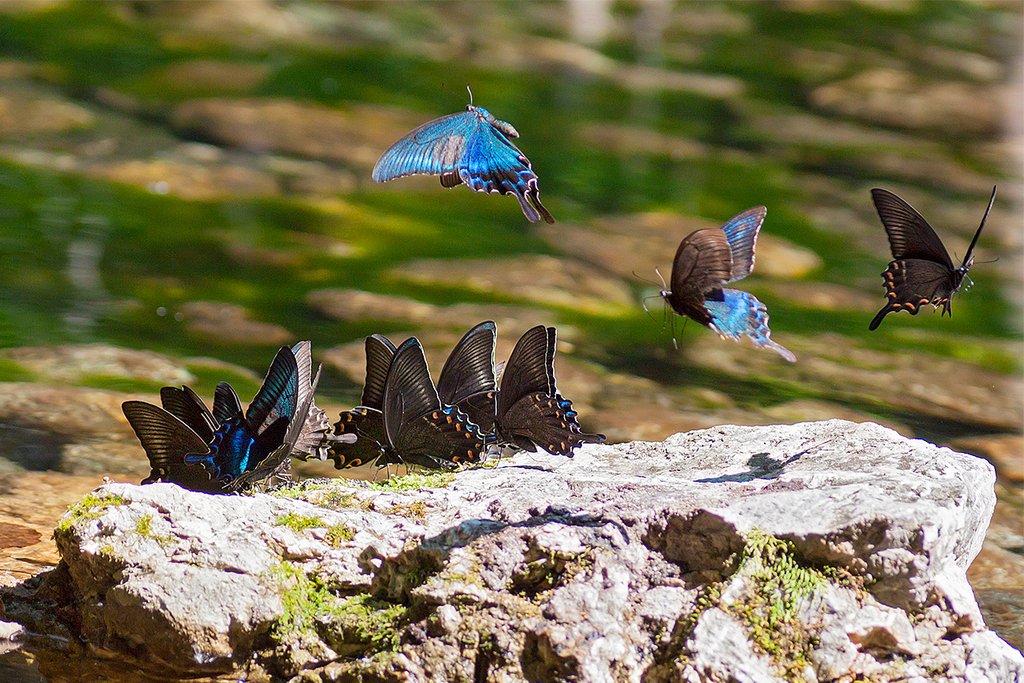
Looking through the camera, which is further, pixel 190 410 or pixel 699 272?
pixel 190 410

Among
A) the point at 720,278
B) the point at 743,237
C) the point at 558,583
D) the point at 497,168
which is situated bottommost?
the point at 558,583

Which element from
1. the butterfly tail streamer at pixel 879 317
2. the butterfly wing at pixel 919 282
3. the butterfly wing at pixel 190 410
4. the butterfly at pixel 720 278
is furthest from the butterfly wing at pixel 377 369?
the butterfly wing at pixel 919 282

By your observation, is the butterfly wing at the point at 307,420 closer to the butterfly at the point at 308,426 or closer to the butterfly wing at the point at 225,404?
the butterfly at the point at 308,426

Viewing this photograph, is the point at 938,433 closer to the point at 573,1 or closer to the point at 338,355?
the point at 338,355

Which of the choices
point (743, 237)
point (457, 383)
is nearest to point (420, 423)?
point (457, 383)

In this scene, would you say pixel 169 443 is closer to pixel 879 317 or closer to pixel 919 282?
pixel 879 317
